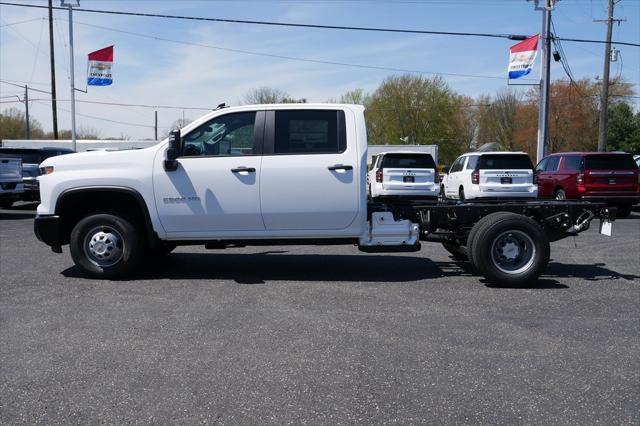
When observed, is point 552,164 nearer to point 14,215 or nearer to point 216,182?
point 216,182

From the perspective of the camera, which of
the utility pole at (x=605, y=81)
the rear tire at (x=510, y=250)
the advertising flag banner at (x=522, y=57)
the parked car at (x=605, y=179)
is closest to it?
the rear tire at (x=510, y=250)

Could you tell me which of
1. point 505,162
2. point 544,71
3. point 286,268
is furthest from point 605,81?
point 286,268

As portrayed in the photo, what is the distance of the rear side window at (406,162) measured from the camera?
1750cm

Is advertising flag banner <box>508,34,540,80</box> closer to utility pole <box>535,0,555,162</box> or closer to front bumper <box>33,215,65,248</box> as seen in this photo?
utility pole <box>535,0,555,162</box>

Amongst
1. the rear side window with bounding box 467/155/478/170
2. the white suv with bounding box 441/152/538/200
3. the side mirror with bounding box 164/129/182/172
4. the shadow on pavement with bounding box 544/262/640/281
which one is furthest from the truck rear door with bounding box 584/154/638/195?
the side mirror with bounding box 164/129/182/172

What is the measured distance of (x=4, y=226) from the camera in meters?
14.1

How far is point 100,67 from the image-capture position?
2550 centimetres

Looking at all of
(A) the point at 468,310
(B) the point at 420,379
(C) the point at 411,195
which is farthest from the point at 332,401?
(C) the point at 411,195

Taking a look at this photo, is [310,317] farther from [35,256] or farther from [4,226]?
[4,226]

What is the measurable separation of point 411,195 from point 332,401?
13.9 m

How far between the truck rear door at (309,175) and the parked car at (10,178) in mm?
11788

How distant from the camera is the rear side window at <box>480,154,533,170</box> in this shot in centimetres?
1636

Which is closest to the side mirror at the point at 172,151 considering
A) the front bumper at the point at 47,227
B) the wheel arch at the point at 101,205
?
the wheel arch at the point at 101,205

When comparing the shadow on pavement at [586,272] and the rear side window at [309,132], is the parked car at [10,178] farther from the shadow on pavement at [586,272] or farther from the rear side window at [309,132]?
the shadow on pavement at [586,272]
